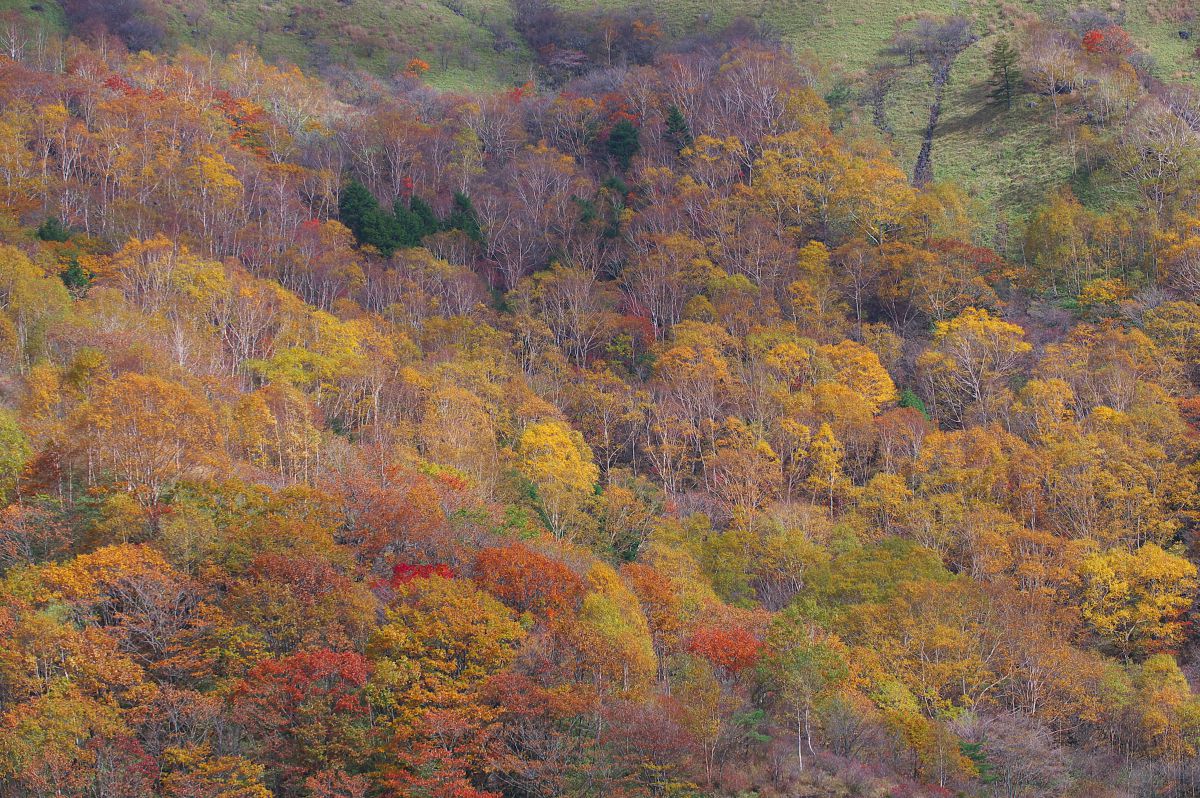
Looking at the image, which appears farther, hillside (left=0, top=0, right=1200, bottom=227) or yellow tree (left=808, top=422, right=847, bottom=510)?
hillside (left=0, top=0, right=1200, bottom=227)

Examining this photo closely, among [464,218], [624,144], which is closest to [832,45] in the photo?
[624,144]

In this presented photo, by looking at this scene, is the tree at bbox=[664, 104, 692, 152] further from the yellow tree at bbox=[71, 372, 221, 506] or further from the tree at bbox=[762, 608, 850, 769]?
the yellow tree at bbox=[71, 372, 221, 506]

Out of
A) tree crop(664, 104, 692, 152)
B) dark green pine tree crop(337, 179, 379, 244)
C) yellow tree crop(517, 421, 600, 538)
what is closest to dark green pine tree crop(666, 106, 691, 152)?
tree crop(664, 104, 692, 152)

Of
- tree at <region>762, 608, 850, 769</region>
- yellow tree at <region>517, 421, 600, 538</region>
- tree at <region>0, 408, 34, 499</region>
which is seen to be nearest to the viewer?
tree at <region>762, 608, 850, 769</region>

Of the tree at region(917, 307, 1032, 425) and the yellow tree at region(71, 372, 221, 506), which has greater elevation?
the yellow tree at region(71, 372, 221, 506)

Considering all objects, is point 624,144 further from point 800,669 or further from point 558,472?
point 800,669

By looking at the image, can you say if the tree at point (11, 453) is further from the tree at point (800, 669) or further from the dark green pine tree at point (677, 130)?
the dark green pine tree at point (677, 130)
